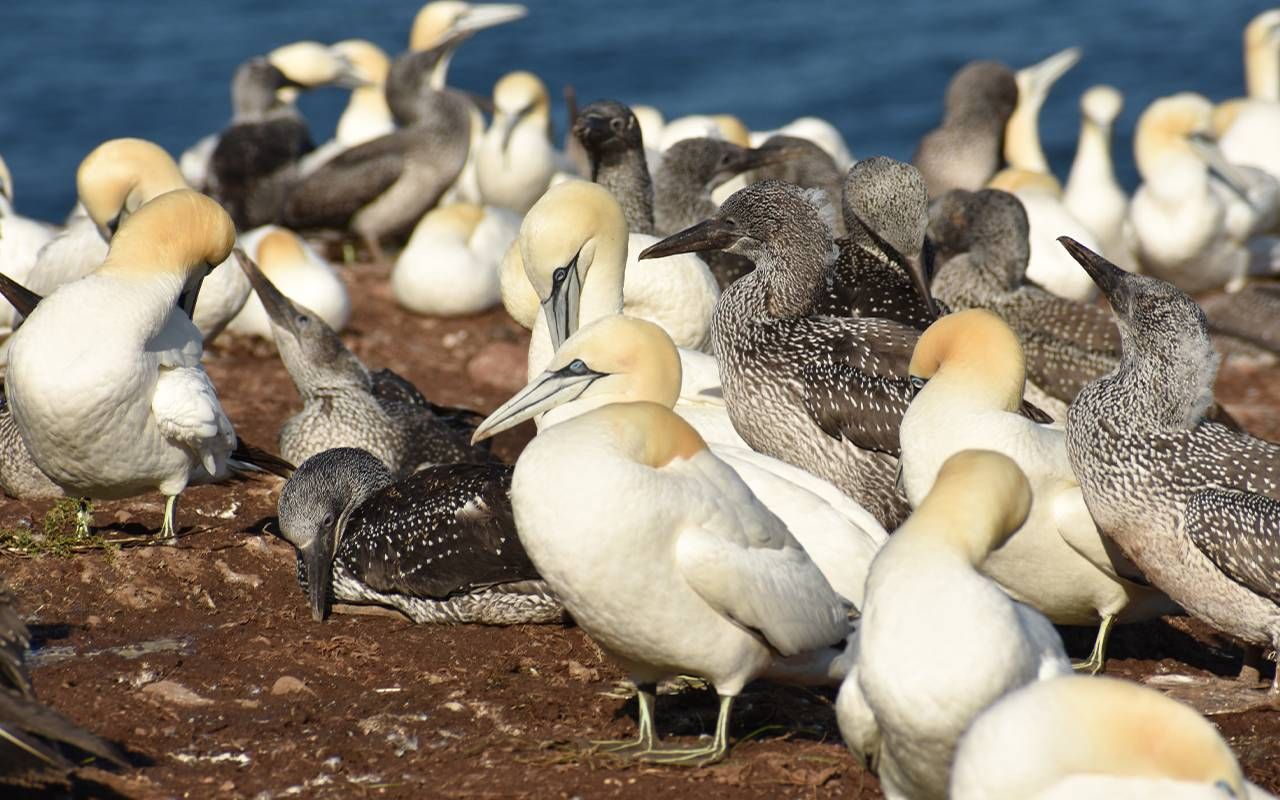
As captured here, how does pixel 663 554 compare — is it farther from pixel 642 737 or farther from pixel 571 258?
pixel 571 258

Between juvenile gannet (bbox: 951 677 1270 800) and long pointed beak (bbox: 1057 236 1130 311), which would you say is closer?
juvenile gannet (bbox: 951 677 1270 800)

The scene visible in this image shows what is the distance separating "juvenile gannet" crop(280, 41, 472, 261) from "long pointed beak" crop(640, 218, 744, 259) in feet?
24.0

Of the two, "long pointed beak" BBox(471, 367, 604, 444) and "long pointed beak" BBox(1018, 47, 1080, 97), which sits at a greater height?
"long pointed beak" BBox(471, 367, 604, 444)

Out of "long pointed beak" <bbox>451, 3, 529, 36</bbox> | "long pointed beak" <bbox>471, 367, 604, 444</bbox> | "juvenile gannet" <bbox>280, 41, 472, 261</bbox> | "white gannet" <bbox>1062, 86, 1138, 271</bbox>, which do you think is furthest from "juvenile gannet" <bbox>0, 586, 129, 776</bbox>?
"long pointed beak" <bbox>451, 3, 529, 36</bbox>

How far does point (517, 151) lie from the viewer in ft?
53.9

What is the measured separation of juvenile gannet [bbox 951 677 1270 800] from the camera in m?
4.37

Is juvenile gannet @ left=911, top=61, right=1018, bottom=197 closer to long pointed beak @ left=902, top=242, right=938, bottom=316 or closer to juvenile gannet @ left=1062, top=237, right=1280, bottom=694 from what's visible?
long pointed beak @ left=902, top=242, right=938, bottom=316

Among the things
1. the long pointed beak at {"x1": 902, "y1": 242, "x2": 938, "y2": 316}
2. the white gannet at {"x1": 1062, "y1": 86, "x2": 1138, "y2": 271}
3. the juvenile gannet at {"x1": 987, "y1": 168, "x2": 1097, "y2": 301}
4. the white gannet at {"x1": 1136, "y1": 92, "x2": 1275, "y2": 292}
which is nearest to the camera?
the long pointed beak at {"x1": 902, "y1": 242, "x2": 938, "y2": 316}

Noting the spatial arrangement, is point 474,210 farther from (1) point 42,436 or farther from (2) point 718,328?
(1) point 42,436

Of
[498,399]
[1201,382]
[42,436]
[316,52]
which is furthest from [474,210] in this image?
[1201,382]

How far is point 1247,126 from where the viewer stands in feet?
55.4

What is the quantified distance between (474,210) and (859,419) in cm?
644

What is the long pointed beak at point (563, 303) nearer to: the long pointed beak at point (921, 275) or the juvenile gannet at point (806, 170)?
the long pointed beak at point (921, 275)

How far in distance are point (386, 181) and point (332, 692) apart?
362 inches
